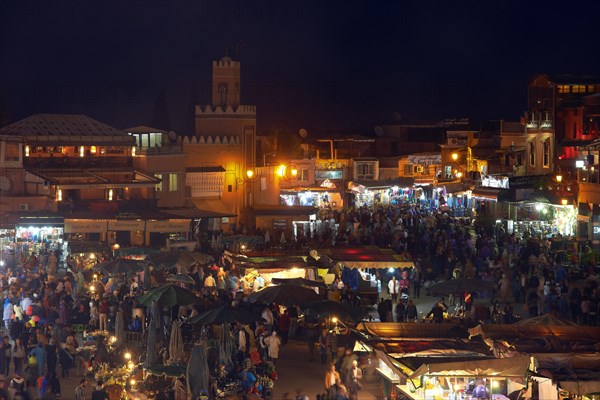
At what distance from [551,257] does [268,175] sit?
29317 millimetres

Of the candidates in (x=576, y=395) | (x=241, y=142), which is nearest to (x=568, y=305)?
(x=576, y=395)

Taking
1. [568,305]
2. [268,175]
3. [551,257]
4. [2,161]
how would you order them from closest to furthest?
[568,305] < [551,257] < [2,161] < [268,175]

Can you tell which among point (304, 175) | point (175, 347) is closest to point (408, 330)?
point (175, 347)

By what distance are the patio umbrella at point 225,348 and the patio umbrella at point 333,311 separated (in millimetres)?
2325

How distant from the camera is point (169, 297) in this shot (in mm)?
26578

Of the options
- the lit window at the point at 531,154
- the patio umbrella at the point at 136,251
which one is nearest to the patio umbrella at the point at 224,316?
the patio umbrella at the point at 136,251

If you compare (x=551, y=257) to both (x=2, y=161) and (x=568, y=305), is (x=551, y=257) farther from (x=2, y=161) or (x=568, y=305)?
(x=2, y=161)

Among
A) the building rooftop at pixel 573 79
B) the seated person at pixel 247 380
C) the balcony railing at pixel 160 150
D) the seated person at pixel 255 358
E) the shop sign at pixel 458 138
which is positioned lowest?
the seated person at pixel 247 380

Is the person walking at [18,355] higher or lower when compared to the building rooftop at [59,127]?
lower

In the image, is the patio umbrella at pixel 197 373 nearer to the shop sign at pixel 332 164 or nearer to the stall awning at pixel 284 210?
the stall awning at pixel 284 210

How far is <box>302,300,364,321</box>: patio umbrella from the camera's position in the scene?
25594 millimetres

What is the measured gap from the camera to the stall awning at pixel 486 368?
1886 centimetres

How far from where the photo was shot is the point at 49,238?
139 ft

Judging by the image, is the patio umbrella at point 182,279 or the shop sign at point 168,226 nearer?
the patio umbrella at point 182,279
